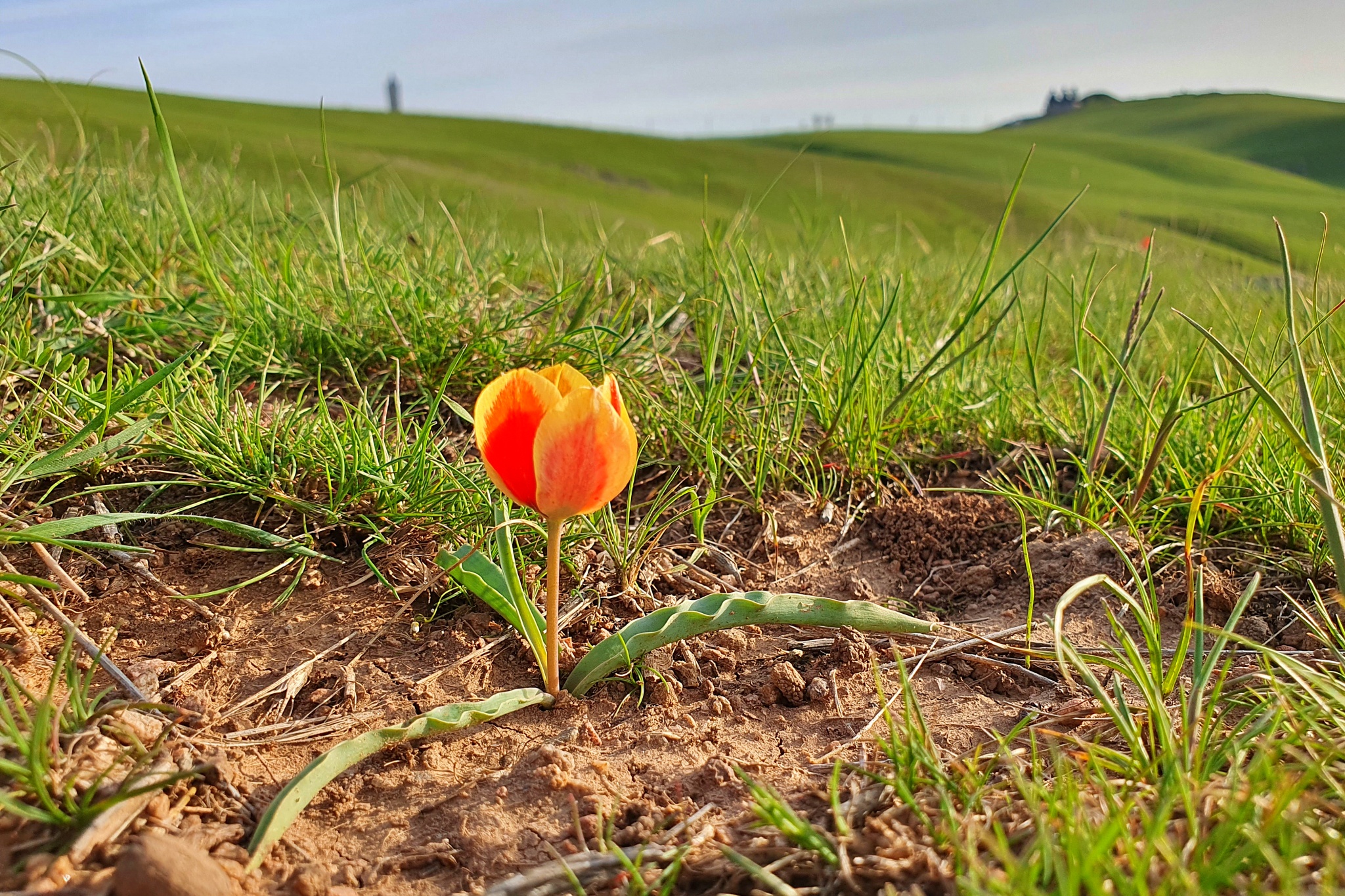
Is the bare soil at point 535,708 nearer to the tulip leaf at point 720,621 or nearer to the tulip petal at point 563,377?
the tulip leaf at point 720,621

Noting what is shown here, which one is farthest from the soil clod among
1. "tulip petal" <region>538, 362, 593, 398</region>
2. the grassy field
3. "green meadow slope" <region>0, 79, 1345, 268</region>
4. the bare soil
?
"green meadow slope" <region>0, 79, 1345, 268</region>

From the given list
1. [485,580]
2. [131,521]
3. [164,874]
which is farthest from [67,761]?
[131,521]

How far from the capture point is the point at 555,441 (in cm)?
122

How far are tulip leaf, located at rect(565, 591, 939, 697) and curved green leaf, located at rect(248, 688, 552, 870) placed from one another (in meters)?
0.11

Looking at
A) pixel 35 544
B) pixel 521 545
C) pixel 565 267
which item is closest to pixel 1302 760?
pixel 521 545

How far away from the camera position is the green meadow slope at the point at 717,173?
63.6 feet

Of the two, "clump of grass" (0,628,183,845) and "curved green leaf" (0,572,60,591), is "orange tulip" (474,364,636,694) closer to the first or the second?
"clump of grass" (0,628,183,845)

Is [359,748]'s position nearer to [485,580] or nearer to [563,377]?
[485,580]

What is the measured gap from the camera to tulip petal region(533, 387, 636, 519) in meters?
1.21

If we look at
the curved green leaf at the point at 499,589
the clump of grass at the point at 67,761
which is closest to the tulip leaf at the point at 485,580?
the curved green leaf at the point at 499,589

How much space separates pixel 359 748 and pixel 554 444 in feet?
1.80

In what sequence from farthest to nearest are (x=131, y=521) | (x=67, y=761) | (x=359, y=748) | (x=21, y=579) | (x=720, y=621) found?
(x=131, y=521)
(x=720, y=621)
(x=21, y=579)
(x=359, y=748)
(x=67, y=761)

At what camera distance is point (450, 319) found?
252cm

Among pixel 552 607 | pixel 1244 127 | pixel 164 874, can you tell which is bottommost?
pixel 164 874
